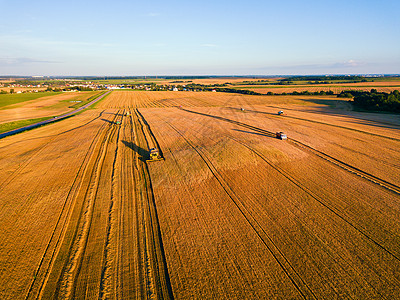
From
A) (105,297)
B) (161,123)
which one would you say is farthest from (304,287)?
(161,123)

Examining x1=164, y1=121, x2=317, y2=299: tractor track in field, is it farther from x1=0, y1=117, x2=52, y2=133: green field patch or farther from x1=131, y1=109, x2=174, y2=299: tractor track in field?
x1=0, y1=117, x2=52, y2=133: green field patch

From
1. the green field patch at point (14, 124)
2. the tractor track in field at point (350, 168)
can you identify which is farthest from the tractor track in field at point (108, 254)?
the green field patch at point (14, 124)

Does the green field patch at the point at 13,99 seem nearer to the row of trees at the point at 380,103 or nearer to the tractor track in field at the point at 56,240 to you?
the tractor track in field at the point at 56,240

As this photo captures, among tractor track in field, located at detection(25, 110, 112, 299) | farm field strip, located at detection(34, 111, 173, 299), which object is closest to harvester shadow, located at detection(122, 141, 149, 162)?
farm field strip, located at detection(34, 111, 173, 299)

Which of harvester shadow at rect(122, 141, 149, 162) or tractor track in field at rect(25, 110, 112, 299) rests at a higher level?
harvester shadow at rect(122, 141, 149, 162)

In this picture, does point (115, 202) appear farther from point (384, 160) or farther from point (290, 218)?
Result: point (384, 160)
